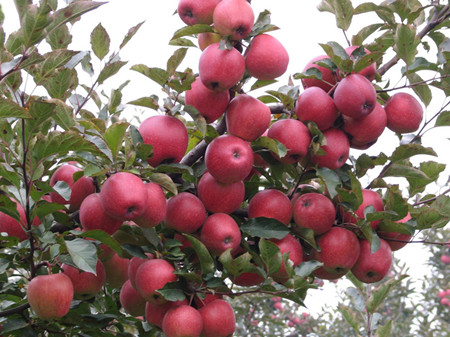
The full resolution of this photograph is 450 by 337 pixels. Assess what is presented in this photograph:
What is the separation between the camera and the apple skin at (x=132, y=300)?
1637mm

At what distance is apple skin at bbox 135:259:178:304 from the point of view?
54.9 inches

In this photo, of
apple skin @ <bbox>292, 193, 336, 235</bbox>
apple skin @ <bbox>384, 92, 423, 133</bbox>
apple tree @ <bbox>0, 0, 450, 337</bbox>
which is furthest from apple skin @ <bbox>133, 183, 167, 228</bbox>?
apple skin @ <bbox>384, 92, 423, 133</bbox>

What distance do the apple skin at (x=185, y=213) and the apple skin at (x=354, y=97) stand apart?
50 cm

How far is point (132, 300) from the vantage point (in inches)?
64.7

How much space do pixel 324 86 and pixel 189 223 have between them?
61 cm

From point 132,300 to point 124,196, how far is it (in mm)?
478

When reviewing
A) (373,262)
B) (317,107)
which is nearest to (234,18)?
(317,107)

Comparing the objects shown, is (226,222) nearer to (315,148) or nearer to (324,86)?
(315,148)

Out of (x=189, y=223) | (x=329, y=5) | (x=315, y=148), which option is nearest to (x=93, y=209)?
(x=189, y=223)

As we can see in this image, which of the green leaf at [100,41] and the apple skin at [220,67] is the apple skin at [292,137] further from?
the green leaf at [100,41]

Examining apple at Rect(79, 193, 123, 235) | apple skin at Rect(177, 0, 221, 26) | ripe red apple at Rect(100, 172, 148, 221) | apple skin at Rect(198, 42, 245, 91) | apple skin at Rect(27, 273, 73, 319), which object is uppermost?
apple skin at Rect(177, 0, 221, 26)

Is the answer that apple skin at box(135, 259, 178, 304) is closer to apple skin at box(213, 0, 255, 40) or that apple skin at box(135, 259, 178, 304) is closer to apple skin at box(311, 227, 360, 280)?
apple skin at box(311, 227, 360, 280)

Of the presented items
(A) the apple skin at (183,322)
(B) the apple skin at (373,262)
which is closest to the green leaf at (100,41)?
(A) the apple skin at (183,322)

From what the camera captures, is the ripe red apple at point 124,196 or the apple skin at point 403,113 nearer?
the ripe red apple at point 124,196
